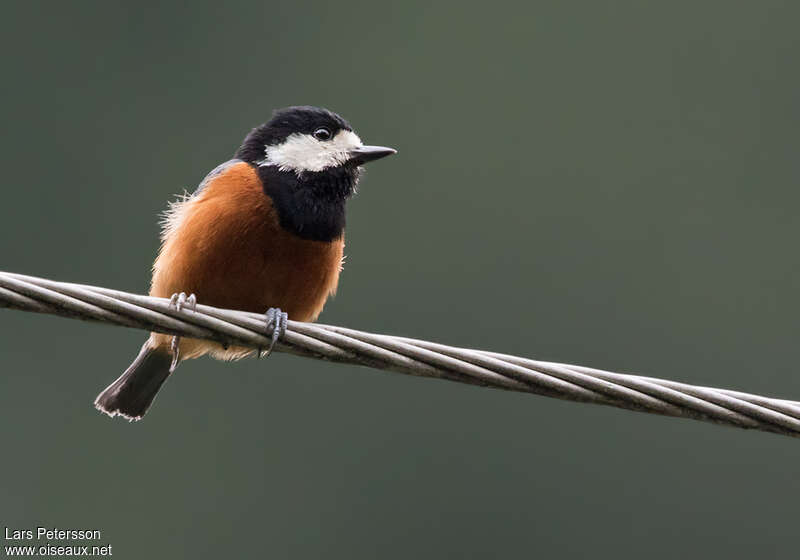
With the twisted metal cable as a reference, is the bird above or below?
above

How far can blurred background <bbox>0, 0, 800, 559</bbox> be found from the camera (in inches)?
442

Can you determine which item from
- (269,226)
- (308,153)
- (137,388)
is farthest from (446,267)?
(269,226)

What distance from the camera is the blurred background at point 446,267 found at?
11234 millimetres

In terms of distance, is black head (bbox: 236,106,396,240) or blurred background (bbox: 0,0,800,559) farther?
blurred background (bbox: 0,0,800,559)

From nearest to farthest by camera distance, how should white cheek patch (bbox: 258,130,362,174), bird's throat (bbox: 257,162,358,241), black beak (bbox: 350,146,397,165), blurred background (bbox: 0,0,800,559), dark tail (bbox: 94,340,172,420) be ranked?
1. bird's throat (bbox: 257,162,358,241)
2. white cheek patch (bbox: 258,130,362,174)
3. black beak (bbox: 350,146,397,165)
4. dark tail (bbox: 94,340,172,420)
5. blurred background (bbox: 0,0,800,559)

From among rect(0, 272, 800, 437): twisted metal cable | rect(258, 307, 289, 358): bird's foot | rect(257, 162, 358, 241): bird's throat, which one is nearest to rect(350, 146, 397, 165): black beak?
rect(257, 162, 358, 241): bird's throat

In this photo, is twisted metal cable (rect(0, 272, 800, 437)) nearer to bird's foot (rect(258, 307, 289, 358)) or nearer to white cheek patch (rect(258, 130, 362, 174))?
bird's foot (rect(258, 307, 289, 358))

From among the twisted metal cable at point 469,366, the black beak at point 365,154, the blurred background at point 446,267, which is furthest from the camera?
the blurred background at point 446,267

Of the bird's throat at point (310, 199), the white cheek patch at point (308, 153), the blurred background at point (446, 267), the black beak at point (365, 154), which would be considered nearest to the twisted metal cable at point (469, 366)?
the bird's throat at point (310, 199)

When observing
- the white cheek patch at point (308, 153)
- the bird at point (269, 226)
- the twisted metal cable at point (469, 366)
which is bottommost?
the twisted metal cable at point (469, 366)

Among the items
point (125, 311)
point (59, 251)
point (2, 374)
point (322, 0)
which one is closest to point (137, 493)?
point (2, 374)

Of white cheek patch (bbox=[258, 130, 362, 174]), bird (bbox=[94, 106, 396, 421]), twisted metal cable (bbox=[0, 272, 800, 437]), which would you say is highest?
white cheek patch (bbox=[258, 130, 362, 174])

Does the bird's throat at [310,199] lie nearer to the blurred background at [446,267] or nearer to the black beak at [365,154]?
the black beak at [365,154]

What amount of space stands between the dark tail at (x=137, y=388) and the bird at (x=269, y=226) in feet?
0.48
